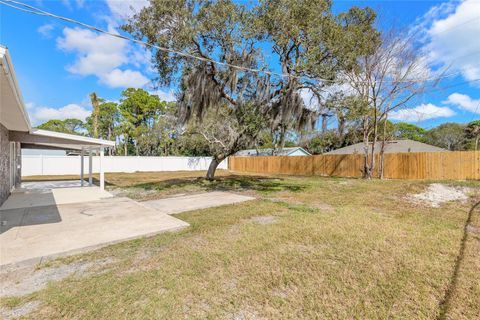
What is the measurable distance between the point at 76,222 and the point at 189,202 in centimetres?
276

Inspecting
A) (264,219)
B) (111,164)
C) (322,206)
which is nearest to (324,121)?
(322,206)

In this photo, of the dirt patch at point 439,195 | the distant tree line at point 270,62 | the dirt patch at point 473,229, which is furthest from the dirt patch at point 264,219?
the dirt patch at point 439,195

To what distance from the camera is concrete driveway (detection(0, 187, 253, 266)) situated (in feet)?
11.4

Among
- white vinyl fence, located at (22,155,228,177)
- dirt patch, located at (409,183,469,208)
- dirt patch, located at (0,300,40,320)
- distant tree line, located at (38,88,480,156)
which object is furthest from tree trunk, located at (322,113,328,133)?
distant tree line, located at (38,88,480,156)

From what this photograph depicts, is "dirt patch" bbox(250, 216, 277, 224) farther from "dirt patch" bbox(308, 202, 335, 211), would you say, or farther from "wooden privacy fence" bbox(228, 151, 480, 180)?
"wooden privacy fence" bbox(228, 151, 480, 180)

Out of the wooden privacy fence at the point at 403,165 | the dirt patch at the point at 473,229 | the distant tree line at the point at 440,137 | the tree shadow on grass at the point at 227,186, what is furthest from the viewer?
the distant tree line at the point at 440,137

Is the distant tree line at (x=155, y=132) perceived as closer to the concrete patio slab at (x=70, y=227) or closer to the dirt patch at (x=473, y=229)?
the concrete patio slab at (x=70, y=227)

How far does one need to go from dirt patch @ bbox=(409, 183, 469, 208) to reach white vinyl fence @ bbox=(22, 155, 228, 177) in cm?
1778

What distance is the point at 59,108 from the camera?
3303cm

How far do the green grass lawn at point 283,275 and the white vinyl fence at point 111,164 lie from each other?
52.8ft

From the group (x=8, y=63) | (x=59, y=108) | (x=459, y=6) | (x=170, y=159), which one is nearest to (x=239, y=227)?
(x=8, y=63)

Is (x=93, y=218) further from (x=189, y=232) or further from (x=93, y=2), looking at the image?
(x=93, y=2)

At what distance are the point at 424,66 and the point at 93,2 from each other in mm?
13264

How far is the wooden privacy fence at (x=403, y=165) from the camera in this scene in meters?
10.9
